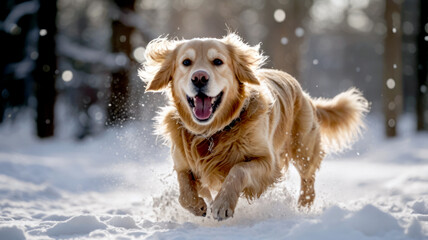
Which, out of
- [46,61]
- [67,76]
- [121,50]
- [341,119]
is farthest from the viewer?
[67,76]

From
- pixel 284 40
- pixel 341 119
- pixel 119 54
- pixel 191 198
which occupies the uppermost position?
pixel 284 40

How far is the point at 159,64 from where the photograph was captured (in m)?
4.16

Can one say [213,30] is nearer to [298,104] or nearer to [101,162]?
[101,162]

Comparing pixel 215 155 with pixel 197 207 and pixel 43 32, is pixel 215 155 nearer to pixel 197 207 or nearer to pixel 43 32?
pixel 197 207

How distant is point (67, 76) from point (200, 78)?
43.2ft

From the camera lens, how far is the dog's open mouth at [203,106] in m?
3.56

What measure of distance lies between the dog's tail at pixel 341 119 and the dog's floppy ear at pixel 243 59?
1.74 m

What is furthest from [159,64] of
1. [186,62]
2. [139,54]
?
[139,54]

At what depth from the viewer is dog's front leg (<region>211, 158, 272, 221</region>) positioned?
10.2ft

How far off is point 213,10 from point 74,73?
11.7 m

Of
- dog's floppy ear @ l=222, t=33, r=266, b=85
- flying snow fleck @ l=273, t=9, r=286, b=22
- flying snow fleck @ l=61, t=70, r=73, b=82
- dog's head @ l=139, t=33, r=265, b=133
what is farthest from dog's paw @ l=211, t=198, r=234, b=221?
flying snow fleck @ l=61, t=70, r=73, b=82

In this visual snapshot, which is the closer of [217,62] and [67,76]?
[217,62]

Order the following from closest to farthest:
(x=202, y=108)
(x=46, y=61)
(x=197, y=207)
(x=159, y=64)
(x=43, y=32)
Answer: (x=197, y=207) → (x=202, y=108) → (x=159, y=64) → (x=43, y=32) → (x=46, y=61)

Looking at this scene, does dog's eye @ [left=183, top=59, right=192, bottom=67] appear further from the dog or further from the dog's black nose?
the dog's black nose
